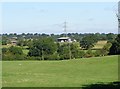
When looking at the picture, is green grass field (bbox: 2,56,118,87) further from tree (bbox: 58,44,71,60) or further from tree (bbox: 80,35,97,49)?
tree (bbox: 80,35,97,49)

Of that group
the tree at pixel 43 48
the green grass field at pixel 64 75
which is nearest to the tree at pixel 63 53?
the tree at pixel 43 48

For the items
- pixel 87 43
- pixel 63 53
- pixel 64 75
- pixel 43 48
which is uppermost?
pixel 64 75

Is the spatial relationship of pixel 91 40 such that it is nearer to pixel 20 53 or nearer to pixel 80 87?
pixel 20 53

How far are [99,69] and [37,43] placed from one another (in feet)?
245

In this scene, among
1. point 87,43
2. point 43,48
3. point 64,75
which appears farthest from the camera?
point 87,43

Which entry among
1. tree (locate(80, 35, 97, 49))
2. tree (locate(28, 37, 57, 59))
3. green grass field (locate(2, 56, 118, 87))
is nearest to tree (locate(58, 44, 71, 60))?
tree (locate(28, 37, 57, 59))

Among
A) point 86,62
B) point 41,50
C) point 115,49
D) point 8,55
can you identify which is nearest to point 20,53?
point 8,55

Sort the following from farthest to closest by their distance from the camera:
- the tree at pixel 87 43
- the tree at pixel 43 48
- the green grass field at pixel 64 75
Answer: the tree at pixel 87 43, the tree at pixel 43 48, the green grass field at pixel 64 75

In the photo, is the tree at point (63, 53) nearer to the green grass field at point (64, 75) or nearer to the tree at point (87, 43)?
the tree at point (87, 43)

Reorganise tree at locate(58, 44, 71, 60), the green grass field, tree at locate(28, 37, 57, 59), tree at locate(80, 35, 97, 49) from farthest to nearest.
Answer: tree at locate(80, 35, 97, 49), tree at locate(28, 37, 57, 59), tree at locate(58, 44, 71, 60), the green grass field

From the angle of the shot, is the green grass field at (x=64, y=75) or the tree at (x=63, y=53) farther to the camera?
the tree at (x=63, y=53)

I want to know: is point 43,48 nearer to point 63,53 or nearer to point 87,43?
point 63,53

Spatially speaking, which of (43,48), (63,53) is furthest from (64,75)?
(43,48)

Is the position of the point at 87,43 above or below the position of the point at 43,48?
below
